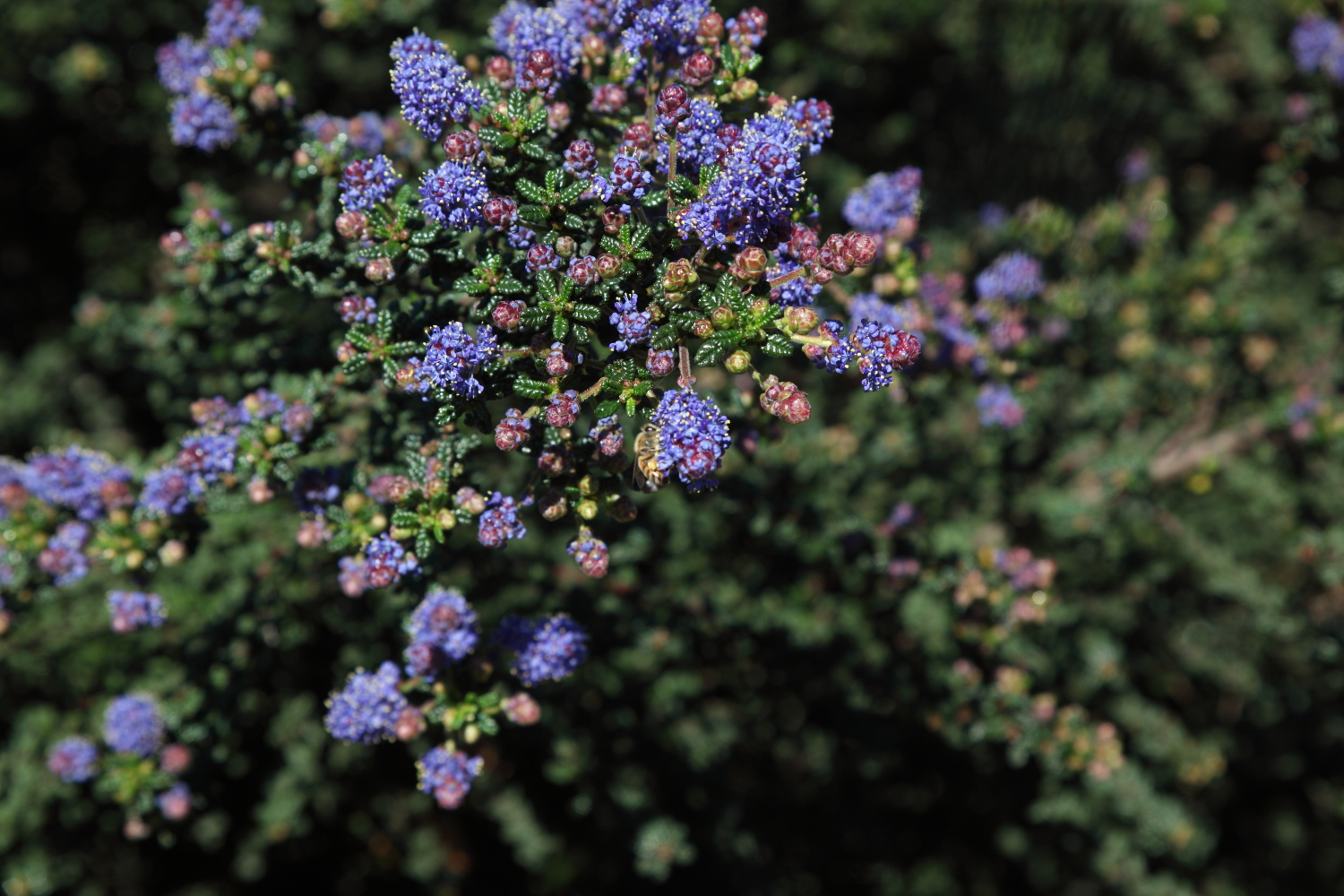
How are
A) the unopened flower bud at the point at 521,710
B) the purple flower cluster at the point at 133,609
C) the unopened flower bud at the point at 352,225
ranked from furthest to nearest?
the purple flower cluster at the point at 133,609 → the unopened flower bud at the point at 521,710 → the unopened flower bud at the point at 352,225

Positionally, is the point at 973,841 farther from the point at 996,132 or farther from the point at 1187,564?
the point at 996,132

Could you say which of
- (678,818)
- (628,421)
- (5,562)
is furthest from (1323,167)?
(5,562)

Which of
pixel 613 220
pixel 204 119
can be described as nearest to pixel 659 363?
pixel 613 220

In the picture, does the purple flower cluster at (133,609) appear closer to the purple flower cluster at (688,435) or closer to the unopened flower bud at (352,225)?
the unopened flower bud at (352,225)

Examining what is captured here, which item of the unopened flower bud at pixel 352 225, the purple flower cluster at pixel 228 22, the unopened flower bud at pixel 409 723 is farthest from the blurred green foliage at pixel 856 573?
the purple flower cluster at pixel 228 22

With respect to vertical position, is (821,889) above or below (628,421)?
below
